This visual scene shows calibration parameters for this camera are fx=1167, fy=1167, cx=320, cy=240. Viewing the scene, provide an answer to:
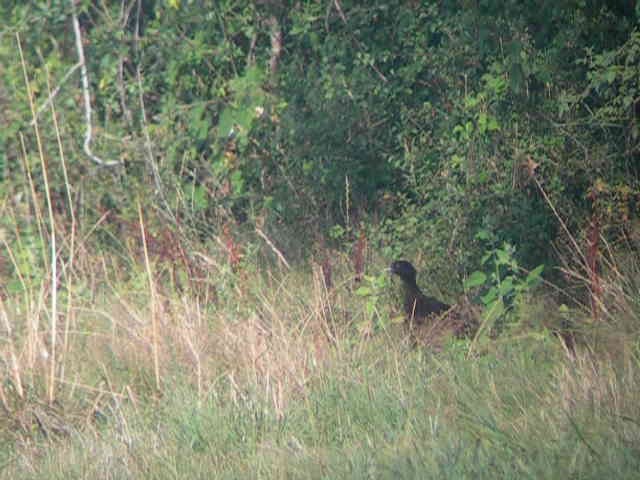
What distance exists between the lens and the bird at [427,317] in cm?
646

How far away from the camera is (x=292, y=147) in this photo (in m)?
9.13

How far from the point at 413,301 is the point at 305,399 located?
1.51 metres

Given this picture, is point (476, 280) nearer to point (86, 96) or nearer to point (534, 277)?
point (534, 277)

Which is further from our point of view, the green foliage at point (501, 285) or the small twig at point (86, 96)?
the small twig at point (86, 96)

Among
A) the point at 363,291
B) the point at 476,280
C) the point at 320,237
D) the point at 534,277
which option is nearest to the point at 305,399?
the point at 363,291

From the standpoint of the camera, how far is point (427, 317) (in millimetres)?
6660

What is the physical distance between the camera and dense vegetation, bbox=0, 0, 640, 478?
495 centimetres

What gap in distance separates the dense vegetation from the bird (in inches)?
4.8

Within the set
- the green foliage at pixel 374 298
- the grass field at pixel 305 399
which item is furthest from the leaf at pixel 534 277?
the green foliage at pixel 374 298

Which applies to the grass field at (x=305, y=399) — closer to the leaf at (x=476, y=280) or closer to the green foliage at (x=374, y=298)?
the green foliage at (x=374, y=298)

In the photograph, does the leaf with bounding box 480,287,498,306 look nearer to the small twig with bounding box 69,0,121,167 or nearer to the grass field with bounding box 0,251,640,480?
the grass field with bounding box 0,251,640,480

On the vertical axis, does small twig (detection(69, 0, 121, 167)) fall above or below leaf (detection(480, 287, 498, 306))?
above

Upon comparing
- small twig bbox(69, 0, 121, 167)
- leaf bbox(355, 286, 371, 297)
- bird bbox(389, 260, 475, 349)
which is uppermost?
small twig bbox(69, 0, 121, 167)

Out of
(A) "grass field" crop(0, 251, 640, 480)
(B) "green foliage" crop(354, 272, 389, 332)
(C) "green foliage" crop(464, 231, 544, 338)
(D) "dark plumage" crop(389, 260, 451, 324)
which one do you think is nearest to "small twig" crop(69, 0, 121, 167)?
(A) "grass field" crop(0, 251, 640, 480)
